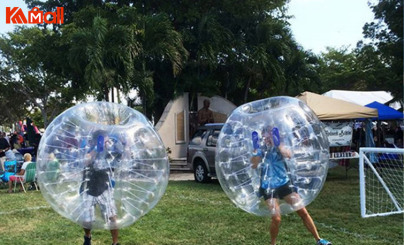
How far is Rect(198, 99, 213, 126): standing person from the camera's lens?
1745 centimetres

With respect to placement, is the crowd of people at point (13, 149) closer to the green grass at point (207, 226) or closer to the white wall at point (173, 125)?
the green grass at point (207, 226)

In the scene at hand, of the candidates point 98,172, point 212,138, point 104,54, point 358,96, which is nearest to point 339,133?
point 212,138

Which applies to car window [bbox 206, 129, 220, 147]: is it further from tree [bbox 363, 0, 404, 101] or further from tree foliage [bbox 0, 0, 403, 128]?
tree [bbox 363, 0, 404, 101]

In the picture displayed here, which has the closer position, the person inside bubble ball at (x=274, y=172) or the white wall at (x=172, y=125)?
the person inside bubble ball at (x=274, y=172)

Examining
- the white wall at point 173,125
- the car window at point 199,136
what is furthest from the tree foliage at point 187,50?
the car window at point 199,136

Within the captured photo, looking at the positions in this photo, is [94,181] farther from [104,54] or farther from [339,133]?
[104,54]

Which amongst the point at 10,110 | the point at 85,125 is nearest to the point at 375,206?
the point at 85,125

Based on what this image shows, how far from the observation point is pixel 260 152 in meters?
4.79

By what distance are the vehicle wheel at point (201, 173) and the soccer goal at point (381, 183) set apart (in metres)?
4.03

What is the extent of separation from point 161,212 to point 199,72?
34.8ft

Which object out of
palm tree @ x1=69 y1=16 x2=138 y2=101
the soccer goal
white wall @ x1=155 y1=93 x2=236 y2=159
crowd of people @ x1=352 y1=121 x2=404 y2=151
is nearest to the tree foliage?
palm tree @ x1=69 y1=16 x2=138 y2=101

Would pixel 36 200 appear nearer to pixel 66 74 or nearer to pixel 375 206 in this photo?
pixel 375 206

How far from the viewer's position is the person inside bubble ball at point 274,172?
465 centimetres

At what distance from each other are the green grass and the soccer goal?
0.94 feet
